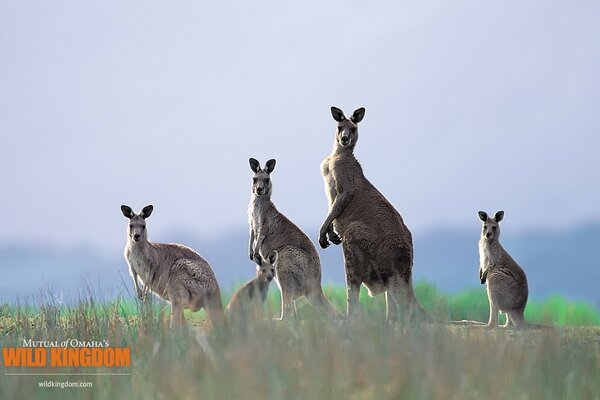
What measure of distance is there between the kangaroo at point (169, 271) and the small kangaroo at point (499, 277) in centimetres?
376

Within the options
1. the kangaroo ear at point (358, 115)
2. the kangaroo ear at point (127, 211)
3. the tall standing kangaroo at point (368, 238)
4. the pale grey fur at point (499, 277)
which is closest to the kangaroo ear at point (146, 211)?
the kangaroo ear at point (127, 211)

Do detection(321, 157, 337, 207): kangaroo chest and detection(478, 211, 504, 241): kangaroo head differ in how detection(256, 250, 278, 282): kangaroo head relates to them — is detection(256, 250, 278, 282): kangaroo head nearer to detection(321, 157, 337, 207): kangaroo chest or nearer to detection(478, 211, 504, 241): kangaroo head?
detection(321, 157, 337, 207): kangaroo chest

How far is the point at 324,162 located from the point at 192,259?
8.00 feet

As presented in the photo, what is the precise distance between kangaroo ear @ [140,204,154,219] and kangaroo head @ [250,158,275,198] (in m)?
1.47

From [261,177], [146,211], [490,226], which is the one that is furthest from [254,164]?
[490,226]

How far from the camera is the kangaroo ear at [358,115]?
13.5m

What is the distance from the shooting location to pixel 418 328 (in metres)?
9.00

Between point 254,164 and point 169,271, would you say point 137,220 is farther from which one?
point 254,164

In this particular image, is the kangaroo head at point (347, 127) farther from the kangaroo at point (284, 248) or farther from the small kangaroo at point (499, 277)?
the small kangaroo at point (499, 277)

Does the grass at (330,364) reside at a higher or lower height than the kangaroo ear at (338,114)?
lower

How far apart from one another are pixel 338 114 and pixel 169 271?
3.21 metres

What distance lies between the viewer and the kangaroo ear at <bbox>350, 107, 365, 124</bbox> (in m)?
13.5

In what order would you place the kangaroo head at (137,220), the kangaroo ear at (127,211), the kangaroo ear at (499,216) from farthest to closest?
1. the kangaroo ear at (499,216)
2. the kangaroo ear at (127,211)
3. the kangaroo head at (137,220)

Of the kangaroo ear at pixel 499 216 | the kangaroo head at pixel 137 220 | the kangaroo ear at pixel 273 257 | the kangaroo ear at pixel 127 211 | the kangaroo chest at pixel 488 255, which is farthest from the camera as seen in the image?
the kangaroo ear at pixel 499 216
